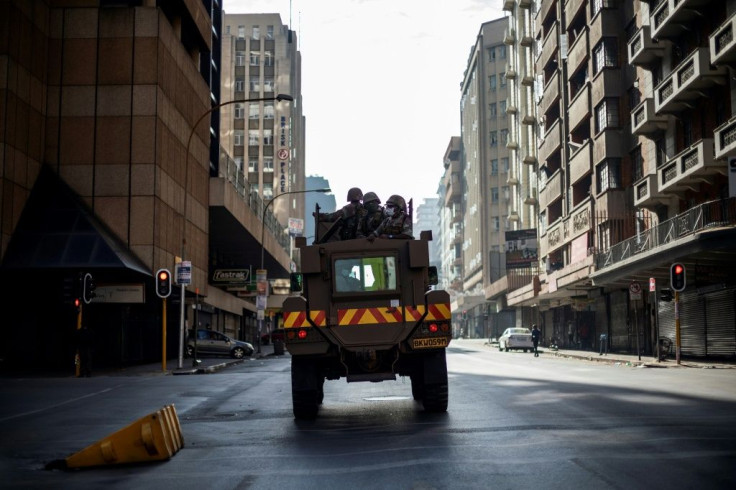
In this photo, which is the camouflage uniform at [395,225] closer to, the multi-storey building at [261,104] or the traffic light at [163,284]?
the traffic light at [163,284]

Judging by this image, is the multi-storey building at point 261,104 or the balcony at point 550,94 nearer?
the balcony at point 550,94

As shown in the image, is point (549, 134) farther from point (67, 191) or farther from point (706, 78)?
point (67, 191)

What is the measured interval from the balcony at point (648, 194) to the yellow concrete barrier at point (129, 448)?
1371 inches

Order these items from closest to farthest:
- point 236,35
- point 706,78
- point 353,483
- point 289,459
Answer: point 353,483, point 289,459, point 706,78, point 236,35

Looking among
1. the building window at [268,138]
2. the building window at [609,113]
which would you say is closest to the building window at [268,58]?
the building window at [268,138]

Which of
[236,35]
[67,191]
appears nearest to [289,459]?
[67,191]

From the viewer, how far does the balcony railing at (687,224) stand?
31.5 meters

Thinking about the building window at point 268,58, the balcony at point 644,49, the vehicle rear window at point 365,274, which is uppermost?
the building window at point 268,58

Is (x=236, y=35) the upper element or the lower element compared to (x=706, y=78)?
upper

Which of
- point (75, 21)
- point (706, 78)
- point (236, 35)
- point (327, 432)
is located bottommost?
point (327, 432)

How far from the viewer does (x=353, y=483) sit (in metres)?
7.52

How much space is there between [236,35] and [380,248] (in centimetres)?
10872

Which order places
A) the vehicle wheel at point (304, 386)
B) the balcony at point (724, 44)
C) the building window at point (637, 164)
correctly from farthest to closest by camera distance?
the building window at point (637, 164)
the balcony at point (724, 44)
the vehicle wheel at point (304, 386)

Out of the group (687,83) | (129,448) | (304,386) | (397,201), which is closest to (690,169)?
(687,83)
